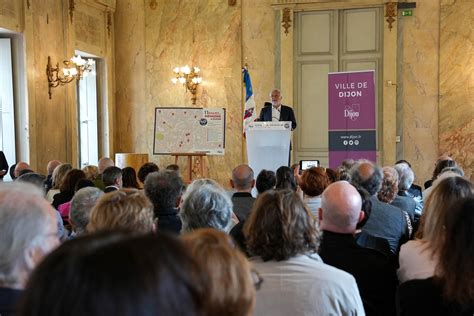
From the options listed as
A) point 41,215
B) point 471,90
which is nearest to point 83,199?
point 41,215

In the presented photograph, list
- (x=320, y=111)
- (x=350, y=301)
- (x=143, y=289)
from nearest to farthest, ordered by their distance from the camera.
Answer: (x=143, y=289) → (x=350, y=301) → (x=320, y=111)

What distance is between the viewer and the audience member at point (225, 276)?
103 cm

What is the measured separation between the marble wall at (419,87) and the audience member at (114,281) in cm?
1149

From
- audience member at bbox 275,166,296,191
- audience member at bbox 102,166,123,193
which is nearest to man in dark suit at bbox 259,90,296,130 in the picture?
audience member at bbox 275,166,296,191

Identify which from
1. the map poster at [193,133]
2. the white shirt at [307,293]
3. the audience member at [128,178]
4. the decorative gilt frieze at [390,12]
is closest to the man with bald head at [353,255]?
the white shirt at [307,293]

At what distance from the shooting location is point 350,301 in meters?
1.97

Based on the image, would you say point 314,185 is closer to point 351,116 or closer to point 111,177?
point 111,177

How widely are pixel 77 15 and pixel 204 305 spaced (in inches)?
450

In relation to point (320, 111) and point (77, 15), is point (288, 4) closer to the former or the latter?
point (320, 111)

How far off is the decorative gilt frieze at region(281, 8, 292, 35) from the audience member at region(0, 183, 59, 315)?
1076 centimetres

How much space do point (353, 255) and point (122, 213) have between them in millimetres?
1113

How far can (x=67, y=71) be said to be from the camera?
10328mm

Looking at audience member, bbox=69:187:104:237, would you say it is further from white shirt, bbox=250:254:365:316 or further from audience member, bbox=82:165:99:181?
audience member, bbox=82:165:99:181

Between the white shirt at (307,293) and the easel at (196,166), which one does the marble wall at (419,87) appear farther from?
the white shirt at (307,293)
